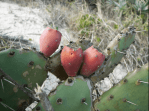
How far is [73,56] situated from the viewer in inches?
24.7

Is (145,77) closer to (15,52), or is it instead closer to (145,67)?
(145,67)

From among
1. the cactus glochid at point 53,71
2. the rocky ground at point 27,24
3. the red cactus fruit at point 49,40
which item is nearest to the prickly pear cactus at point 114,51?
the cactus glochid at point 53,71

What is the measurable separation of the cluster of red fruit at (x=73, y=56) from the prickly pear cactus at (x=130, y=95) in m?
0.18

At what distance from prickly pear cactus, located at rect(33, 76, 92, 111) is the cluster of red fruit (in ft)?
0.24

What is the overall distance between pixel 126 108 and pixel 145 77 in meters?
0.20

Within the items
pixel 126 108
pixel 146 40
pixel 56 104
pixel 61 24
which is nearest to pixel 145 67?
pixel 126 108

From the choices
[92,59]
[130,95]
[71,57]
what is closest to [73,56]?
[71,57]

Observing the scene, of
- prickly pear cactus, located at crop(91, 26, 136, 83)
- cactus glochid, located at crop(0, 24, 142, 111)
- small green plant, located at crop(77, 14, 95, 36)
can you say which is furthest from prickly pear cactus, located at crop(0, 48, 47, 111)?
small green plant, located at crop(77, 14, 95, 36)

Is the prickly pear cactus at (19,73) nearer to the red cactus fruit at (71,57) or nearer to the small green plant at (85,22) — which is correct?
the red cactus fruit at (71,57)

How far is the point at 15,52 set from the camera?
0.72 metres

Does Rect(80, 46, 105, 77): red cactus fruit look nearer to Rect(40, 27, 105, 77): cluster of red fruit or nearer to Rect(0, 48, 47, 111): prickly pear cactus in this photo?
Rect(40, 27, 105, 77): cluster of red fruit

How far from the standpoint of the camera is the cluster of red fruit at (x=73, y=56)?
64 centimetres

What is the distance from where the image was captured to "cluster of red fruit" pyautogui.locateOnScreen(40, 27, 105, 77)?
0.64 metres

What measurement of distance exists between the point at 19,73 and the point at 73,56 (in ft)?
1.13
